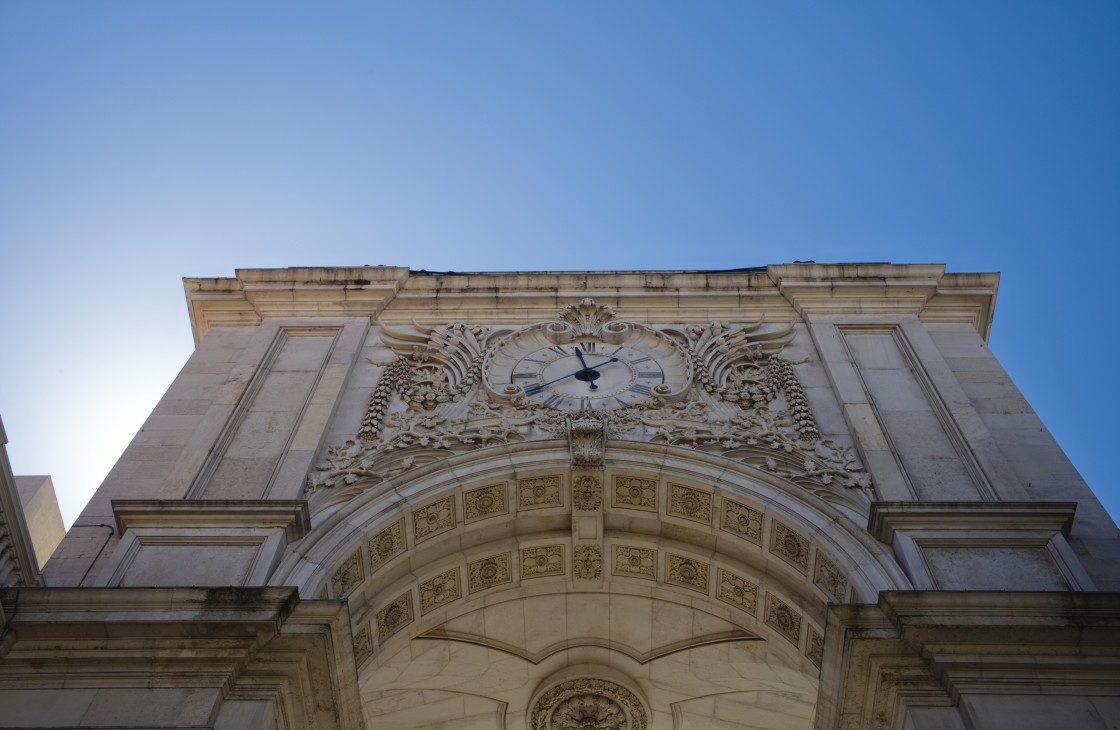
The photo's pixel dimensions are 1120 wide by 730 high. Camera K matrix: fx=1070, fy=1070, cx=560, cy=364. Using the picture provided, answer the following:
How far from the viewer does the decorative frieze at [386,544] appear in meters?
11.9

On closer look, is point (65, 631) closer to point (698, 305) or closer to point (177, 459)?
point (177, 459)

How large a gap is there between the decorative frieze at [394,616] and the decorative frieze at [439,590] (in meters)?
→ 0.19

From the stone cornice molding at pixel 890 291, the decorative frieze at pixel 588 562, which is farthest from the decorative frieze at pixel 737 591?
the stone cornice molding at pixel 890 291

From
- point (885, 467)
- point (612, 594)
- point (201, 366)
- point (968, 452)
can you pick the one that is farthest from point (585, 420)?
point (201, 366)

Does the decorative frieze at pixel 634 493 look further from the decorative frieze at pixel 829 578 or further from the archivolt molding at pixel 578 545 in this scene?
the decorative frieze at pixel 829 578

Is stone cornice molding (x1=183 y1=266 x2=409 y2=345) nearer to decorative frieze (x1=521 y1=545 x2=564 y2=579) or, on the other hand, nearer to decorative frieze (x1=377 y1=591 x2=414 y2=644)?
decorative frieze (x1=521 y1=545 x2=564 y2=579)

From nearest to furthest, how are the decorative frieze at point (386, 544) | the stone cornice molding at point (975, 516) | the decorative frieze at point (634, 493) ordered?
the stone cornice molding at point (975, 516), the decorative frieze at point (386, 544), the decorative frieze at point (634, 493)

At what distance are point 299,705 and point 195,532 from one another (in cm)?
260

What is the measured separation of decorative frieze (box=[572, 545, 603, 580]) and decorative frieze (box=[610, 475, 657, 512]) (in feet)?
2.26

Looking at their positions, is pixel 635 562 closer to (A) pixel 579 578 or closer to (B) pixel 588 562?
(B) pixel 588 562

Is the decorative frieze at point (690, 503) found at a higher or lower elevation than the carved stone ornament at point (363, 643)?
higher


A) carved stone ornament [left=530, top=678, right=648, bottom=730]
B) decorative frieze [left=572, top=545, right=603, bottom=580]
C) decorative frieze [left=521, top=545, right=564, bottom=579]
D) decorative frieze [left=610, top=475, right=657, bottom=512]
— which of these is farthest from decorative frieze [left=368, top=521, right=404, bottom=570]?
carved stone ornament [left=530, top=678, right=648, bottom=730]

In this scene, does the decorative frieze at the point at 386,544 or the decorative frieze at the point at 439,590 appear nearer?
the decorative frieze at the point at 386,544

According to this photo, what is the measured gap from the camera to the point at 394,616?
12.5 meters
